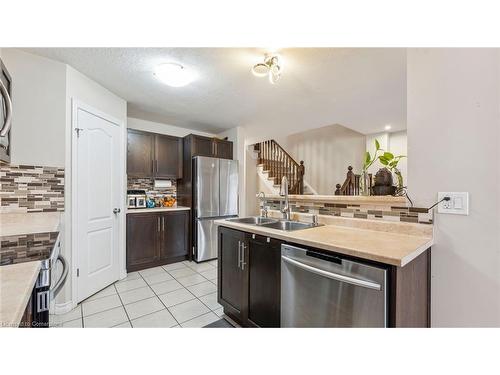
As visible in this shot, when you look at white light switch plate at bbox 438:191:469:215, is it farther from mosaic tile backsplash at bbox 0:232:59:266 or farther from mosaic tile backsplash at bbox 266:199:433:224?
mosaic tile backsplash at bbox 0:232:59:266

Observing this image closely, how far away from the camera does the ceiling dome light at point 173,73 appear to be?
2023mm

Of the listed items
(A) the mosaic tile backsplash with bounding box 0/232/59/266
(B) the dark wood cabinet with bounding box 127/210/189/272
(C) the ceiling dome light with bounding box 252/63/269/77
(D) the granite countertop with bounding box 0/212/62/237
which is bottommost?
(B) the dark wood cabinet with bounding box 127/210/189/272

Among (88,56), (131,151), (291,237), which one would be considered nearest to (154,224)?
(131,151)

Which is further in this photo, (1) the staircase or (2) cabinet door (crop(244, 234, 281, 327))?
(1) the staircase

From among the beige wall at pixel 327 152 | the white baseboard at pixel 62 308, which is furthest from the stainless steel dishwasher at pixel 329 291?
the beige wall at pixel 327 152

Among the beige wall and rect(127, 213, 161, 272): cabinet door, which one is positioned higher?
the beige wall

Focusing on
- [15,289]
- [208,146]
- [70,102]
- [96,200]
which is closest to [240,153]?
[208,146]

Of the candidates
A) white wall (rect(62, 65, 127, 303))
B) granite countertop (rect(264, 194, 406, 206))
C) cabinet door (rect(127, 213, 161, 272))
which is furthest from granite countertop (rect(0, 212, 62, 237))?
granite countertop (rect(264, 194, 406, 206))

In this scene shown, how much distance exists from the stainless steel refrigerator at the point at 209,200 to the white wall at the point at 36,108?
1.79 metres

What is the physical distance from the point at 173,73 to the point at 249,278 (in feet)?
6.59

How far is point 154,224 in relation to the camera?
129 inches

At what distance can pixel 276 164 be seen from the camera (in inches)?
230

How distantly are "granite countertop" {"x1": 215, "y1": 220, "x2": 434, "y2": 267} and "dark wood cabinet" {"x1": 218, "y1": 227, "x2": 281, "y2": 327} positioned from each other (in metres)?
0.14

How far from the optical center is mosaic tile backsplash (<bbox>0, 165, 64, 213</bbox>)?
1870 mm
